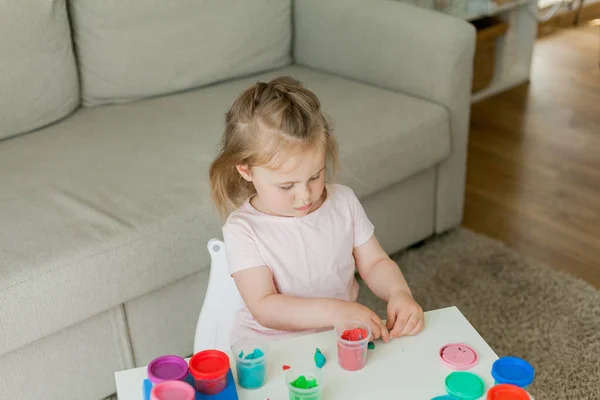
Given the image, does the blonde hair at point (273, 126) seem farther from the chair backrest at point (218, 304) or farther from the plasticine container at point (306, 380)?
the plasticine container at point (306, 380)

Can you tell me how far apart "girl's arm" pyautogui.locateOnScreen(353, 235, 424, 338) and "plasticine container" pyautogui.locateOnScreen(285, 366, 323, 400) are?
183mm

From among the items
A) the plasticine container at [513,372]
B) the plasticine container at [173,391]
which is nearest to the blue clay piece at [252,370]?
the plasticine container at [173,391]

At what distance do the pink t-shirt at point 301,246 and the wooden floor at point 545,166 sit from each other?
999 millimetres

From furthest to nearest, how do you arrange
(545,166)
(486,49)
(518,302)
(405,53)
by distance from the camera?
(486,49) < (545,166) < (405,53) < (518,302)

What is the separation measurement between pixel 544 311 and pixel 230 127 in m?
1.07

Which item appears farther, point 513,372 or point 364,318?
point 364,318

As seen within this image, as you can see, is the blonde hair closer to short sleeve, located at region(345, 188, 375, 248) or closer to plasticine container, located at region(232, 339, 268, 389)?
short sleeve, located at region(345, 188, 375, 248)

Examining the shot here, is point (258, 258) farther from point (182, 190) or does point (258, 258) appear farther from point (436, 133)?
point (436, 133)

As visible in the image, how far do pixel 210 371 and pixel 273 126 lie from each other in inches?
15.4

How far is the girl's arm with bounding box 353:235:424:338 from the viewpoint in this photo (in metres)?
1.20

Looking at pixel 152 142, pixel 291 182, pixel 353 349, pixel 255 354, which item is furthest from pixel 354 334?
pixel 152 142

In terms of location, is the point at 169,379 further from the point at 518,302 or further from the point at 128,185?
the point at 518,302

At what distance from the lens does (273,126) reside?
3.94ft

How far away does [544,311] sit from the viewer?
6.32ft
